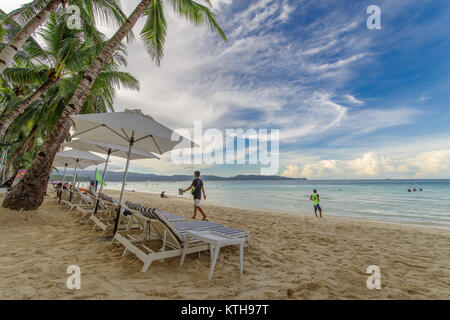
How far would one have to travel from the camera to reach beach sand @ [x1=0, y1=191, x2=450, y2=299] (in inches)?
82.6

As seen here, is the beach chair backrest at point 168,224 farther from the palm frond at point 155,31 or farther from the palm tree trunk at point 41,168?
the palm frond at point 155,31

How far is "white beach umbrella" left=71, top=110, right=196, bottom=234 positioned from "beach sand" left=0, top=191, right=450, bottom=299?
3.44 ft

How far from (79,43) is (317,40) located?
1353 cm

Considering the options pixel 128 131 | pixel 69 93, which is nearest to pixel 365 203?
pixel 128 131

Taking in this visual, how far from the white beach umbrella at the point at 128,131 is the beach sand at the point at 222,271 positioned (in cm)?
105

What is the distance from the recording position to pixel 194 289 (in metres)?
2.18

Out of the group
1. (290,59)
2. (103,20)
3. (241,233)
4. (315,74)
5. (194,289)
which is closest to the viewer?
(194,289)

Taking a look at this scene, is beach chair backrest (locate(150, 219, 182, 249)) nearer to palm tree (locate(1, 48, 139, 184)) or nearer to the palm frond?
the palm frond

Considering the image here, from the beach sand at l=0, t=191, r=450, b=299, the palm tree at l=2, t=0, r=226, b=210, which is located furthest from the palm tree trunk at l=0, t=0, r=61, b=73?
the beach sand at l=0, t=191, r=450, b=299

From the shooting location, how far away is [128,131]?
3.78 metres

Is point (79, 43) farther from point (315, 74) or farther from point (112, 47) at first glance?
point (315, 74)
